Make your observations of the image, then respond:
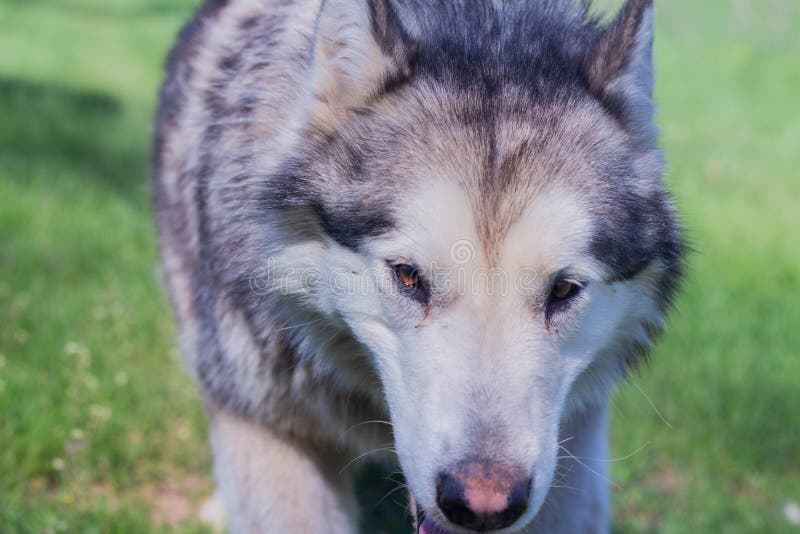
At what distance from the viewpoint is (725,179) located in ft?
25.8

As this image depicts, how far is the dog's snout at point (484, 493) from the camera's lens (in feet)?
7.14

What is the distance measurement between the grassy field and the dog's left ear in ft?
2.34

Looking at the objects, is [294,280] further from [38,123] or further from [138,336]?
[38,123]

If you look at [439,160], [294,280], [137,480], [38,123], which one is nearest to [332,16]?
[439,160]

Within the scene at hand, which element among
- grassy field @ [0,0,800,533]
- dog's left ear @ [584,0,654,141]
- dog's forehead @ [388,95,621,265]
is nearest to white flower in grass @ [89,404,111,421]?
grassy field @ [0,0,800,533]

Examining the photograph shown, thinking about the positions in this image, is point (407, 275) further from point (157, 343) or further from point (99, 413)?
point (157, 343)

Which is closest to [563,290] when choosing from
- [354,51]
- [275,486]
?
[354,51]

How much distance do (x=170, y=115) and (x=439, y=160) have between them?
5.92ft

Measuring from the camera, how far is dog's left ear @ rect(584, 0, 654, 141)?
8.75 feet

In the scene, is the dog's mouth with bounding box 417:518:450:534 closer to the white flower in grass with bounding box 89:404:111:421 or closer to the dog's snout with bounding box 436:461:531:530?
the dog's snout with bounding box 436:461:531:530

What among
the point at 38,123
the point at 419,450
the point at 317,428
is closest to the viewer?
the point at 419,450

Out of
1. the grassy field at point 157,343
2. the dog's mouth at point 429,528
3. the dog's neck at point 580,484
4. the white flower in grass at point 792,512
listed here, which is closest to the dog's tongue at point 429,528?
the dog's mouth at point 429,528

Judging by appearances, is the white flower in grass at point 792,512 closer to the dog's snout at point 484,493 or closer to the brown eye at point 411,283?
the dog's snout at point 484,493

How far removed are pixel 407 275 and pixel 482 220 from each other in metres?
0.25
